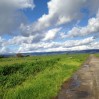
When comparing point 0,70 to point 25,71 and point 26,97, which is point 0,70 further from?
point 26,97

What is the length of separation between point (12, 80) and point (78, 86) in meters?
6.43

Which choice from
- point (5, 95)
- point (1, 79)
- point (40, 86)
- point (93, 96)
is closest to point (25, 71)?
point (1, 79)

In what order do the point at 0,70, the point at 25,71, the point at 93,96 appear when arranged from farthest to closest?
the point at 25,71 < the point at 0,70 < the point at 93,96

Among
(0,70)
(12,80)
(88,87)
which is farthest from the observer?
(0,70)

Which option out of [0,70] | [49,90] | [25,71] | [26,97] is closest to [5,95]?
[26,97]

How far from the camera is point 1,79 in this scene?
22.7m

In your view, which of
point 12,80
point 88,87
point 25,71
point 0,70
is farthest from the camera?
point 25,71

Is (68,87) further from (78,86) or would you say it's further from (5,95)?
(5,95)

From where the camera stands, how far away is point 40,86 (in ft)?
62.8

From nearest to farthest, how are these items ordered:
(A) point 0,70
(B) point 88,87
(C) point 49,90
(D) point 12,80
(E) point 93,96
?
1. (E) point 93,96
2. (C) point 49,90
3. (B) point 88,87
4. (D) point 12,80
5. (A) point 0,70

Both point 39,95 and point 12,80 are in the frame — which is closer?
point 39,95

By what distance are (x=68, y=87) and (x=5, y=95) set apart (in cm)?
531

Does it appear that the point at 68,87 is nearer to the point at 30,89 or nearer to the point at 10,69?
the point at 30,89

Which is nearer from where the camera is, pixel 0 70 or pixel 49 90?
pixel 49 90
